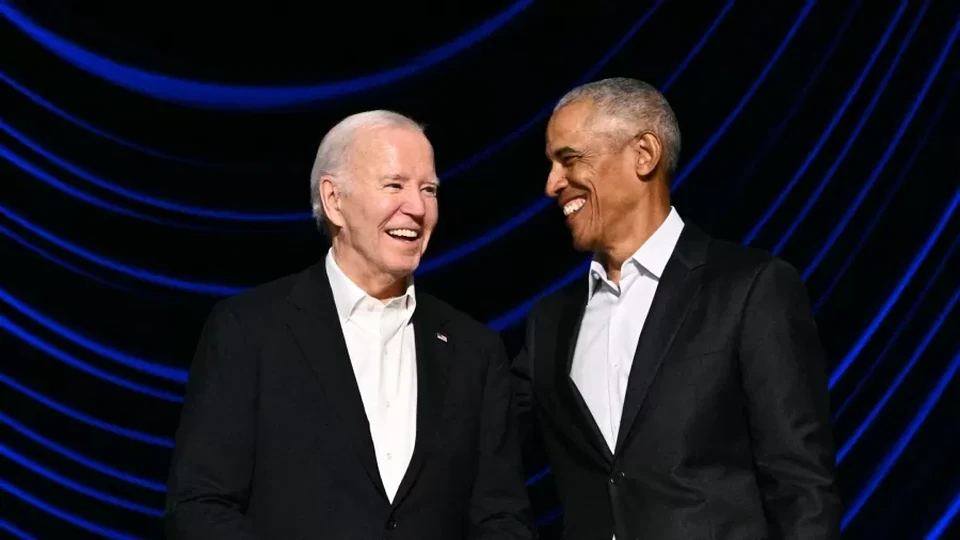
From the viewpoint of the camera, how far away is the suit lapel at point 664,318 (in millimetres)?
2461

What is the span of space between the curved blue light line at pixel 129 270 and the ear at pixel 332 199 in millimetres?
1152

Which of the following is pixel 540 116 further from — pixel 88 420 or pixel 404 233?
pixel 88 420

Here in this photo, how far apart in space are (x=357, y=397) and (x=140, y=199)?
157 cm

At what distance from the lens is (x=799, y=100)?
3.52 metres

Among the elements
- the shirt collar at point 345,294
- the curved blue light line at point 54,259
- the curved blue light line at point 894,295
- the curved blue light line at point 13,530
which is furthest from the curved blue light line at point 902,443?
the curved blue light line at point 13,530

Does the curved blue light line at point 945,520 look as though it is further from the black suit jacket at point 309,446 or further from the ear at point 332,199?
the ear at point 332,199

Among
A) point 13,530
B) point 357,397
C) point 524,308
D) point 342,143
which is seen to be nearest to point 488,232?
point 524,308

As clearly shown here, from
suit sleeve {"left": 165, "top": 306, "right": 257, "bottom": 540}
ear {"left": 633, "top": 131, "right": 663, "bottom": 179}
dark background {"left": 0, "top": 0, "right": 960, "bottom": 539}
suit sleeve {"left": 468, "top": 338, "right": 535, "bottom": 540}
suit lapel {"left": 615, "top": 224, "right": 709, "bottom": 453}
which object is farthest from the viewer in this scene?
dark background {"left": 0, "top": 0, "right": 960, "bottom": 539}

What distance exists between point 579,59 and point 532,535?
5.36 ft

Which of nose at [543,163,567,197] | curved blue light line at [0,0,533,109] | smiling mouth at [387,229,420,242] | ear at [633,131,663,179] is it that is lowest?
smiling mouth at [387,229,420,242]

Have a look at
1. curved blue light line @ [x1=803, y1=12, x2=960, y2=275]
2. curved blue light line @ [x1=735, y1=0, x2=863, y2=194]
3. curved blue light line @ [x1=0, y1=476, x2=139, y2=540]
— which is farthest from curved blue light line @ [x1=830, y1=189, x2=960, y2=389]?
curved blue light line @ [x1=0, y1=476, x2=139, y2=540]

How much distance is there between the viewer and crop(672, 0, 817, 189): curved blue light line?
3.54 metres

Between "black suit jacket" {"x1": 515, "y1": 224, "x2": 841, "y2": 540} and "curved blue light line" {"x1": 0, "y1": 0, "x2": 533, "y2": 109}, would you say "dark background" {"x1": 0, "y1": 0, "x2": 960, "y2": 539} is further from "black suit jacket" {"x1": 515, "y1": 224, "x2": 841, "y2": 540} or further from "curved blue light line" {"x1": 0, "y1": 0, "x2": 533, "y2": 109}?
"black suit jacket" {"x1": 515, "y1": 224, "x2": 841, "y2": 540}

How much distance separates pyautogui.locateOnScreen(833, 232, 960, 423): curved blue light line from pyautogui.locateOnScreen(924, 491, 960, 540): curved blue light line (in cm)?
37
